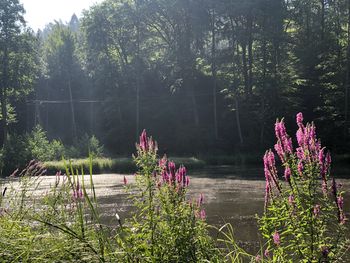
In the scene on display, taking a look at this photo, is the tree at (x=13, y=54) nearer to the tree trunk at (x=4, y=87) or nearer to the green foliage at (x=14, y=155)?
the tree trunk at (x=4, y=87)

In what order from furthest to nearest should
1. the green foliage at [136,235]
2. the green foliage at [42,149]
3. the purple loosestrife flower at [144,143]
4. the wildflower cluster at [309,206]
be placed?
1. the green foliage at [42,149]
2. the purple loosestrife flower at [144,143]
3. the wildflower cluster at [309,206]
4. the green foliage at [136,235]

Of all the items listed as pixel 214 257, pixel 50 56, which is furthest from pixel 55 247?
pixel 50 56

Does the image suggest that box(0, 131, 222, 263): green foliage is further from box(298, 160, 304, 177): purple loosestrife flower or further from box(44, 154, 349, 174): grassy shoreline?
box(44, 154, 349, 174): grassy shoreline

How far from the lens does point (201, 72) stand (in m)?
38.0

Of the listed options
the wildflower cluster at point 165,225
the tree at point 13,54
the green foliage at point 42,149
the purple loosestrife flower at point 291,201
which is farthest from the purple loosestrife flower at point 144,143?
the tree at point 13,54

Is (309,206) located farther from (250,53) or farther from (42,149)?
(250,53)

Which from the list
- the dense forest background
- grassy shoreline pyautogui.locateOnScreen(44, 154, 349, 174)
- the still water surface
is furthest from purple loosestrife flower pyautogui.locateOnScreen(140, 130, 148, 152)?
the dense forest background

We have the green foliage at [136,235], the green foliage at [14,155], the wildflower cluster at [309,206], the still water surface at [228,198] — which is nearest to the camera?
the green foliage at [136,235]

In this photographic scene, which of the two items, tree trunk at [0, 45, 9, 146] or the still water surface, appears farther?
tree trunk at [0, 45, 9, 146]

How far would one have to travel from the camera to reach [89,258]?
2539mm

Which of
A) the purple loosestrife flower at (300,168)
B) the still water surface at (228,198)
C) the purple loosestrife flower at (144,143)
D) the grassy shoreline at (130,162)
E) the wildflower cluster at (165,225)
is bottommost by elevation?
the still water surface at (228,198)

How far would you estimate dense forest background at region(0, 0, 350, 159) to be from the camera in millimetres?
31875

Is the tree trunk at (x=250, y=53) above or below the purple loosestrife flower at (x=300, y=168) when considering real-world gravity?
above

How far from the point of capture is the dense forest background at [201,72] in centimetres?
3188
